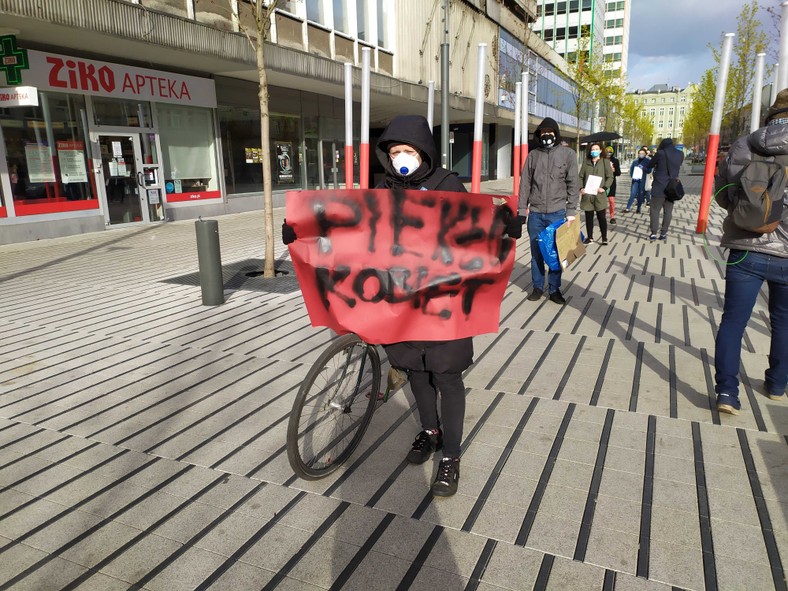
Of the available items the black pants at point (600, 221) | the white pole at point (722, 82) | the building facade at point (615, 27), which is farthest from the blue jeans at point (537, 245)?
the building facade at point (615, 27)

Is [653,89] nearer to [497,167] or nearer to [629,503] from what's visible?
[497,167]

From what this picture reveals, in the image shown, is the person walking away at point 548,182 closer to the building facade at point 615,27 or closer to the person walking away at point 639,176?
the person walking away at point 639,176

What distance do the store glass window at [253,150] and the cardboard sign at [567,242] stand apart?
43.1ft

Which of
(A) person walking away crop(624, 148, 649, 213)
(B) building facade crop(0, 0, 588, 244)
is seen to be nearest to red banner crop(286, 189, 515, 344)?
(B) building facade crop(0, 0, 588, 244)

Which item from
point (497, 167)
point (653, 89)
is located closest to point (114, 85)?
point (497, 167)

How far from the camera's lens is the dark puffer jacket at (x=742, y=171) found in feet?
10.6

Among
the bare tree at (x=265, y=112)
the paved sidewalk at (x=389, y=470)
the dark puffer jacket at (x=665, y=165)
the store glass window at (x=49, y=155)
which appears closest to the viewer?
the paved sidewalk at (x=389, y=470)

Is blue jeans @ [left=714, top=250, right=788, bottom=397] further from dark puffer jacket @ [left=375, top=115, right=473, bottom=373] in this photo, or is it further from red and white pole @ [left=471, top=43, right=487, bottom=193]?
dark puffer jacket @ [left=375, top=115, right=473, bottom=373]

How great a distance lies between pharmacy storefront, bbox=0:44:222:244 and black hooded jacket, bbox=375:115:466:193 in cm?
1026

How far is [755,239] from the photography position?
11.1 ft

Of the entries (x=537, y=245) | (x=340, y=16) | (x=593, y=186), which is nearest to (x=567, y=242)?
(x=537, y=245)

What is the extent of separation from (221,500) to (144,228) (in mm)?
12905

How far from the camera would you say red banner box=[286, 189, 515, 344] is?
2686 mm

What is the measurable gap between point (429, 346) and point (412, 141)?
986mm
